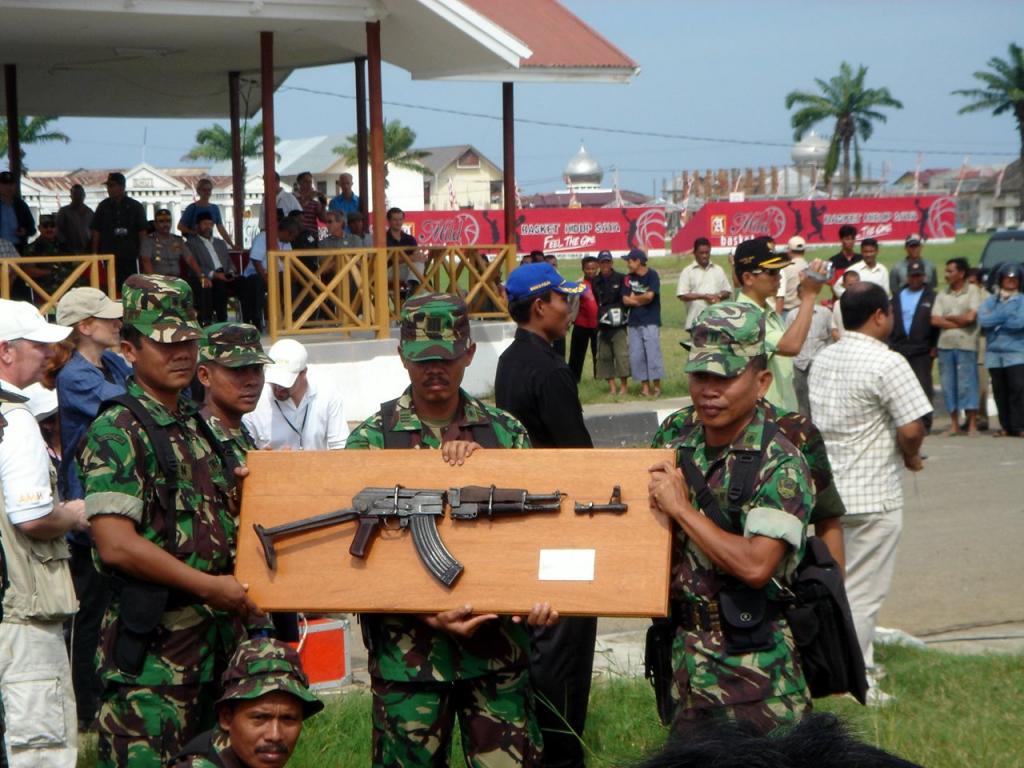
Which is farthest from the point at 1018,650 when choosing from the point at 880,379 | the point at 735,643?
the point at 735,643

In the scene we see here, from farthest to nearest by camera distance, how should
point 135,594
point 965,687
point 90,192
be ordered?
point 90,192, point 965,687, point 135,594

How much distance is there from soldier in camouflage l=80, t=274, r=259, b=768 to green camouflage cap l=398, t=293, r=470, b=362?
2.16ft

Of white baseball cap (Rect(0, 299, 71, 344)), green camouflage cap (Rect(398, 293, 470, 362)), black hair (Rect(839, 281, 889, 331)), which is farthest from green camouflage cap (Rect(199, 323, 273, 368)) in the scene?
black hair (Rect(839, 281, 889, 331))

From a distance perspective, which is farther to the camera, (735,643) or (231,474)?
(231,474)

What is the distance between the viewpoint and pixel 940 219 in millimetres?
59781

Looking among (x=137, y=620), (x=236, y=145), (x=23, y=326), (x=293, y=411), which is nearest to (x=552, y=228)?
(x=236, y=145)

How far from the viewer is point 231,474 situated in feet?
13.4

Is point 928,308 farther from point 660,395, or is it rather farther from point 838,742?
point 838,742

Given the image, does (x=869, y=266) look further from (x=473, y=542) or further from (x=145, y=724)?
(x=145, y=724)

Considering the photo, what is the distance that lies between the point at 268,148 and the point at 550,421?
10572 mm

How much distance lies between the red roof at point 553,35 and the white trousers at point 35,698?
12.5 m

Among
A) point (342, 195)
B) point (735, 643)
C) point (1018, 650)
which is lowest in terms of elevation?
point (1018, 650)

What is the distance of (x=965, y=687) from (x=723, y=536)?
10.5ft

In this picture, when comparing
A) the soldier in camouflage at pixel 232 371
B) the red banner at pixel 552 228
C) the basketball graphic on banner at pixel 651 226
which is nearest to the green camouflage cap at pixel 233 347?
the soldier in camouflage at pixel 232 371
